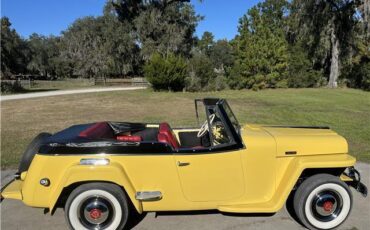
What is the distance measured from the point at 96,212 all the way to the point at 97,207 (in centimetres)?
6

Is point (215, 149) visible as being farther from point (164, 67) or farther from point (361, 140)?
point (164, 67)

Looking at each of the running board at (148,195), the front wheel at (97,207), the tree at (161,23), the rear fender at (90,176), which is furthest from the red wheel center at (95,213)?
the tree at (161,23)

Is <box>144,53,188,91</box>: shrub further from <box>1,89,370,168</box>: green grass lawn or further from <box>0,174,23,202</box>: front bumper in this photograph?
<box>0,174,23,202</box>: front bumper

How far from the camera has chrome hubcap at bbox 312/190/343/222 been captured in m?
4.11

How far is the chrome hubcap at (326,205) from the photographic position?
4109mm

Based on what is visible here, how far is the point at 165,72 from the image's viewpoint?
23141 mm

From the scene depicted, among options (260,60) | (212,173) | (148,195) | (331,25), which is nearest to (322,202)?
(212,173)

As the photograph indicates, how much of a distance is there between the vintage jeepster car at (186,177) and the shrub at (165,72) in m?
19.0

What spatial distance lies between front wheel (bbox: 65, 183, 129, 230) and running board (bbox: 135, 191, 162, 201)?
0.50 feet

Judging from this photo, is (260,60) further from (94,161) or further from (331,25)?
(94,161)

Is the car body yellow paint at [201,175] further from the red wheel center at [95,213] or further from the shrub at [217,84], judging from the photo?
the shrub at [217,84]

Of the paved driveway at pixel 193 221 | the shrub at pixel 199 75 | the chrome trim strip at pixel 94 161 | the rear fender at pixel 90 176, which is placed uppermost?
the shrub at pixel 199 75

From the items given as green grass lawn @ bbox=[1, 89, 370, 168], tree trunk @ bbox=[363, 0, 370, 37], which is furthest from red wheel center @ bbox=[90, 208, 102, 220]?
tree trunk @ bbox=[363, 0, 370, 37]

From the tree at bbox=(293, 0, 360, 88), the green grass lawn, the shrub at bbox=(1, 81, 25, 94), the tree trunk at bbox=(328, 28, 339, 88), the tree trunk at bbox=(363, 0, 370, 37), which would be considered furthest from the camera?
the tree trunk at bbox=(328, 28, 339, 88)
